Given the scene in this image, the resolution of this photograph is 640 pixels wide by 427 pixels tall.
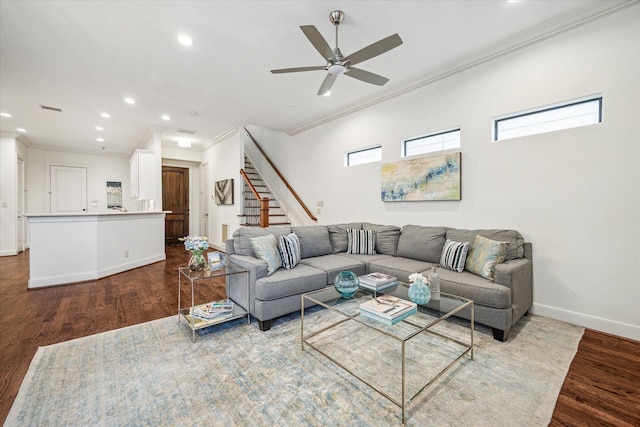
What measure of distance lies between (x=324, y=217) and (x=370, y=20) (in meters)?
3.42

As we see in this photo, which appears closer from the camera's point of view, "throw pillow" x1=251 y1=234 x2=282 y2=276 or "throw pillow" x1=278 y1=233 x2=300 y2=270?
"throw pillow" x1=251 y1=234 x2=282 y2=276

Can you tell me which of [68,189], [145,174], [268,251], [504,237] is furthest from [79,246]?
[504,237]

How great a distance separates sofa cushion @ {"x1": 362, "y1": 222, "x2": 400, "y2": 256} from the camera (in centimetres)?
370

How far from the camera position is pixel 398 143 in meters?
4.05

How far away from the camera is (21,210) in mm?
6559

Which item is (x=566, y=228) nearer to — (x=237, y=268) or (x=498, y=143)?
(x=498, y=143)

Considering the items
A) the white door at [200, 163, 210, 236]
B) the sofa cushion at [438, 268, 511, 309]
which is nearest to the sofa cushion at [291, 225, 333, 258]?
the sofa cushion at [438, 268, 511, 309]

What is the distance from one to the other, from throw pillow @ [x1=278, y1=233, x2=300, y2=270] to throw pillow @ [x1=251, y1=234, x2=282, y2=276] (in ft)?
0.19

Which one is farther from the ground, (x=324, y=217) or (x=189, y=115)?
(x=189, y=115)

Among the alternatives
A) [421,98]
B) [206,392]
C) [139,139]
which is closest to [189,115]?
[139,139]

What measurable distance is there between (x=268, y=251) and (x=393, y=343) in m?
1.41

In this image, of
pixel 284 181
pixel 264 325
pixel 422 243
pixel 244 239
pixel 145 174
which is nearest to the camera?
pixel 264 325

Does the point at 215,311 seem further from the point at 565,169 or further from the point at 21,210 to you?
the point at 21,210

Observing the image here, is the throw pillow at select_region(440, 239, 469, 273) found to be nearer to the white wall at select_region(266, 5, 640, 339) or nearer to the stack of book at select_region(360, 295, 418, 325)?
the white wall at select_region(266, 5, 640, 339)
